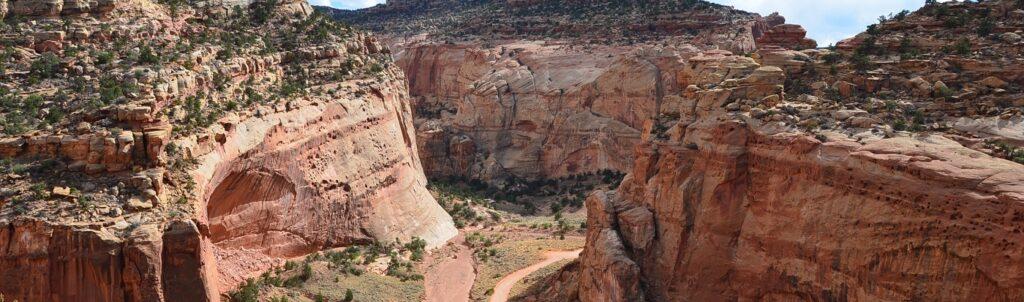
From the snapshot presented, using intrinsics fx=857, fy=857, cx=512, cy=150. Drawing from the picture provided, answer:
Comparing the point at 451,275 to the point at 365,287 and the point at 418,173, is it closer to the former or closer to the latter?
the point at 365,287

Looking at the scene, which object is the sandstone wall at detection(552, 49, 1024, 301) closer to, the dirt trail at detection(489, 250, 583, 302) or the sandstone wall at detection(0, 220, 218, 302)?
the dirt trail at detection(489, 250, 583, 302)

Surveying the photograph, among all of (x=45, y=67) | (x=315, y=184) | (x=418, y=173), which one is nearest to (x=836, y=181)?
(x=315, y=184)

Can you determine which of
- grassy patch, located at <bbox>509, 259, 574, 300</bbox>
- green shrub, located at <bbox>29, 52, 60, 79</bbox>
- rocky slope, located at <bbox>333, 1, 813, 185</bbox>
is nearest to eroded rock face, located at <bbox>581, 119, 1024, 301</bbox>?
grassy patch, located at <bbox>509, 259, 574, 300</bbox>

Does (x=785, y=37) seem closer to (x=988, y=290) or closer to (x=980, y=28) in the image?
(x=980, y=28)

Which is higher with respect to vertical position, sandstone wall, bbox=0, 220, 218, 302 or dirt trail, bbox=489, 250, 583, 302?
sandstone wall, bbox=0, 220, 218, 302

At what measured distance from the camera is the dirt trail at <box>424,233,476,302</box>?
38.6m

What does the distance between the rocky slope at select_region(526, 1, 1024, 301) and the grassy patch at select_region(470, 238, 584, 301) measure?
533cm

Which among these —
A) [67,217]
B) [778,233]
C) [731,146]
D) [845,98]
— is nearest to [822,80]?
[845,98]

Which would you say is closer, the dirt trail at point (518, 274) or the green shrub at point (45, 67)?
the green shrub at point (45, 67)

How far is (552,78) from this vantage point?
235ft

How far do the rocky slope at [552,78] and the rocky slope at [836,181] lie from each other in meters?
29.4

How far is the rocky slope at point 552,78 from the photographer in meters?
64.3

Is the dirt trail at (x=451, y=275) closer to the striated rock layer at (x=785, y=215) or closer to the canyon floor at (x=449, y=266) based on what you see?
the canyon floor at (x=449, y=266)

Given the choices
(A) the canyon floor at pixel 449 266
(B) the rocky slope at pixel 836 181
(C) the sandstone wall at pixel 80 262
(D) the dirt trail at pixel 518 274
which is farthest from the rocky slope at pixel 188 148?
(B) the rocky slope at pixel 836 181
